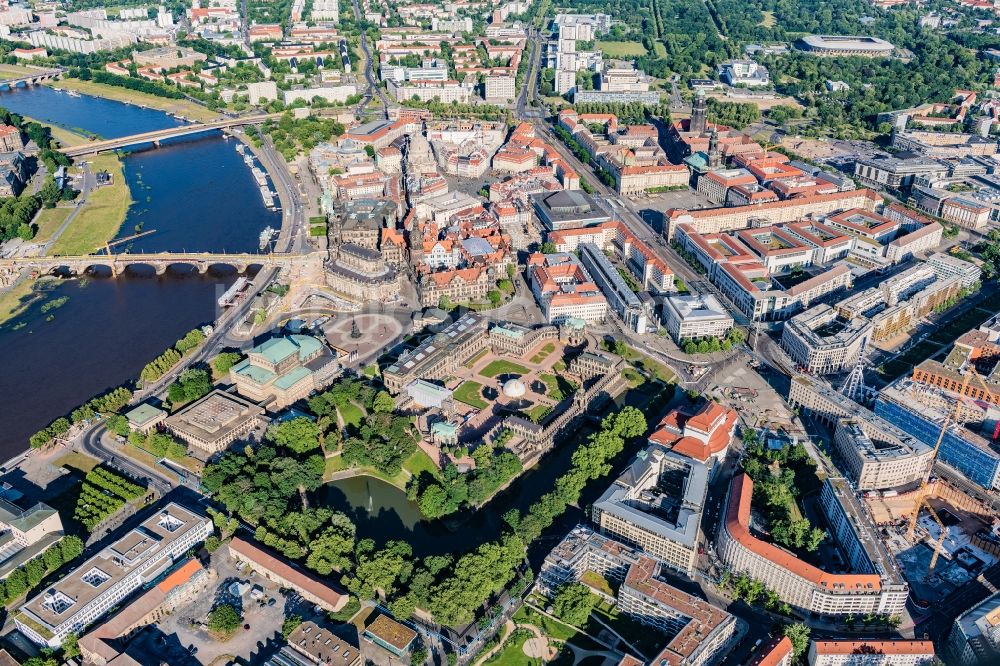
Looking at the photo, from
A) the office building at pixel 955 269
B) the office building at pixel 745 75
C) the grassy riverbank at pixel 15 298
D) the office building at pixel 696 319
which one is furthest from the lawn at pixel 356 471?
the office building at pixel 745 75

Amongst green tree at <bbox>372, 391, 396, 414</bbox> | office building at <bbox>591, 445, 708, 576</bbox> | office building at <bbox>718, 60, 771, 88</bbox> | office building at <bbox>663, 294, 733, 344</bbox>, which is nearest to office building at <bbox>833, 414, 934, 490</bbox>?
office building at <bbox>591, 445, 708, 576</bbox>

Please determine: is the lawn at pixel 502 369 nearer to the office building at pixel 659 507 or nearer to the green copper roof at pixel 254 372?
the office building at pixel 659 507

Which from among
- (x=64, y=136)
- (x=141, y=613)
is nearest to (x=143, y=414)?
(x=141, y=613)

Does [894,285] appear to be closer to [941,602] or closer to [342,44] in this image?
[941,602]

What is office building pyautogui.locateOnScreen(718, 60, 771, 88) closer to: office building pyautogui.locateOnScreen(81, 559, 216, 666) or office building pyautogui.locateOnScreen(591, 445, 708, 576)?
office building pyautogui.locateOnScreen(591, 445, 708, 576)

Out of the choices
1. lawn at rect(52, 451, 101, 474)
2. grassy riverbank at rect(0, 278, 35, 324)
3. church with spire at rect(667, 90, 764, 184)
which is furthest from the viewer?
church with spire at rect(667, 90, 764, 184)

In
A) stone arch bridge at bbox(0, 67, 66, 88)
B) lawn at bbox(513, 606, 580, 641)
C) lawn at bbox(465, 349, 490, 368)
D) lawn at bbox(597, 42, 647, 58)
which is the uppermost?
lawn at bbox(597, 42, 647, 58)

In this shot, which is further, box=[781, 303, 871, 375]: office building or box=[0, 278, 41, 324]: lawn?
box=[0, 278, 41, 324]: lawn
